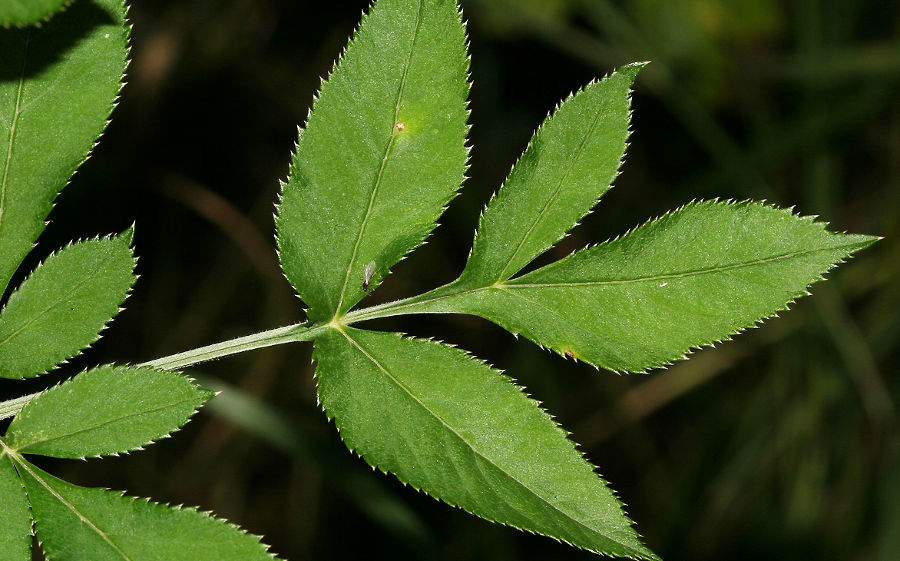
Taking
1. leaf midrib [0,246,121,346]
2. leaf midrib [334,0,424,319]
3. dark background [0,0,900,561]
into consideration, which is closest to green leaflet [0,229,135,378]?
leaf midrib [0,246,121,346]

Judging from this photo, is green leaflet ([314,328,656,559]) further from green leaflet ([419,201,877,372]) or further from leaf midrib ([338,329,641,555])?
green leaflet ([419,201,877,372])

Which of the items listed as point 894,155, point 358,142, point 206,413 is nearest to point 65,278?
point 358,142

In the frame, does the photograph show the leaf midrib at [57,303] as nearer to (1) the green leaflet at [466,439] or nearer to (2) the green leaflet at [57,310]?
(2) the green leaflet at [57,310]

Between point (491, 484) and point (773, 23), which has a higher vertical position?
point (773, 23)

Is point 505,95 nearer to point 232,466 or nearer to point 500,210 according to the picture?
Result: point 232,466

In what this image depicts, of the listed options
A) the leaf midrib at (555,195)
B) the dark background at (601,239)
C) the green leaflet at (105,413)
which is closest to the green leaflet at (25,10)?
the green leaflet at (105,413)

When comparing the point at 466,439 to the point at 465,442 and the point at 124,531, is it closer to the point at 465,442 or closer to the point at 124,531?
the point at 465,442
